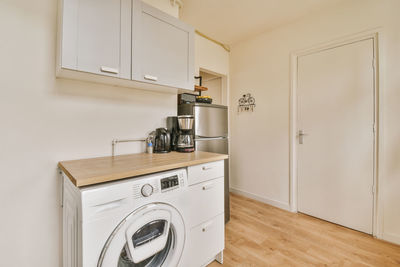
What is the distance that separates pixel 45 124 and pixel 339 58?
296 cm

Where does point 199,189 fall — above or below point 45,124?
below

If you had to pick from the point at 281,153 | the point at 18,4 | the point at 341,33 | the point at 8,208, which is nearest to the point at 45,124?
the point at 8,208

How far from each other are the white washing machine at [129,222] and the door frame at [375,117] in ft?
6.00

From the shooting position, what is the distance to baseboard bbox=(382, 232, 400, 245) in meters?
1.73

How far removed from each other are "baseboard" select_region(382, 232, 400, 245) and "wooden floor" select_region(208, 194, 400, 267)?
0.05 meters

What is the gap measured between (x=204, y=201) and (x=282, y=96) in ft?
6.35

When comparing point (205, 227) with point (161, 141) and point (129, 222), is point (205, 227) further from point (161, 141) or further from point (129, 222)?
point (161, 141)

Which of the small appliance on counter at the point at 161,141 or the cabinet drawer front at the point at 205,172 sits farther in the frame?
the small appliance on counter at the point at 161,141

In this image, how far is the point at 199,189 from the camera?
137 cm

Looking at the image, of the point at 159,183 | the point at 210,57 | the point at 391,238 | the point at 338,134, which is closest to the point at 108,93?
the point at 159,183

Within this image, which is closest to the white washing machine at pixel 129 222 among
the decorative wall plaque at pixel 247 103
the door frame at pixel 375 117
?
the door frame at pixel 375 117

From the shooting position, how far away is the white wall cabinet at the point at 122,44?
1089 mm

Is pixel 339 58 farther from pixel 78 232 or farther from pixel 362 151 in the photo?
pixel 78 232

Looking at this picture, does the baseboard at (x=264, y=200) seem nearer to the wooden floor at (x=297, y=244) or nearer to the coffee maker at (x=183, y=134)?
the wooden floor at (x=297, y=244)
